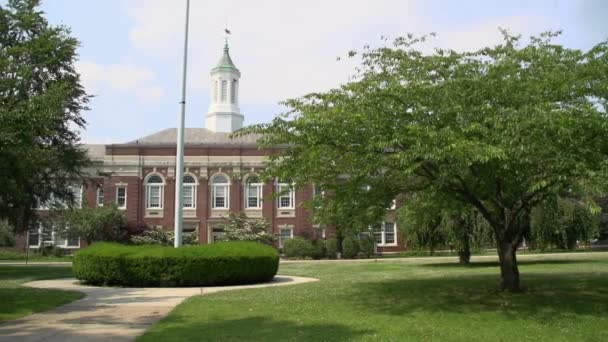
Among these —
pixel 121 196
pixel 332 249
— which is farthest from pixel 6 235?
pixel 332 249

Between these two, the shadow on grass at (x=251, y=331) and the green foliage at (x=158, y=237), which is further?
the green foliage at (x=158, y=237)

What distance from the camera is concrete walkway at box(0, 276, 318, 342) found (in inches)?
400

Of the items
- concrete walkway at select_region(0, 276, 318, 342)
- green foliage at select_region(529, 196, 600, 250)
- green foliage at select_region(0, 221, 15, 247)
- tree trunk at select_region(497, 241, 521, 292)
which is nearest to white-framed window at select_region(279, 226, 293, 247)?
green foliage at select_region(0, 221, 15, 247)

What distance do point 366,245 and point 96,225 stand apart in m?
21.3

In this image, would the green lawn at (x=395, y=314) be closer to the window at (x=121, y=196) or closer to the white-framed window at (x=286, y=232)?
the white-framed window at (x=286, y=232)

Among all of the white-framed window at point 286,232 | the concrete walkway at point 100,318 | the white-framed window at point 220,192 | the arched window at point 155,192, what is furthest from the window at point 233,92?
the concrete walkway at point 100,318

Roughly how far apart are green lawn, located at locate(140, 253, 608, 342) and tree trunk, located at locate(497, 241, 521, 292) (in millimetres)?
458

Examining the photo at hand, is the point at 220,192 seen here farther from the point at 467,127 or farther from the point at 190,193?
the point at 467,127

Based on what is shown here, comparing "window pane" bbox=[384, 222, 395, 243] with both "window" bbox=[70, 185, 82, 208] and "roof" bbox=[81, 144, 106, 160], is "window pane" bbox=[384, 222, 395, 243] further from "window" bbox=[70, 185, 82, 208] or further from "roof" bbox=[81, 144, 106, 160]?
"roof" bbox=[81, 144, 106, 160]

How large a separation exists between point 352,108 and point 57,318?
290 inches

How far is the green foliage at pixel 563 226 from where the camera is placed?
29469 mm

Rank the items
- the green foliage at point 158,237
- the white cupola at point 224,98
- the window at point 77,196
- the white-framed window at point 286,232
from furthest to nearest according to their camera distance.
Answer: the white cupola at point 224,98
the white-framed window at point 286,232
the green foliage at point 158,237
the window at point 77,196

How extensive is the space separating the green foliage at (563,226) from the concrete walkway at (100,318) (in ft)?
61.0

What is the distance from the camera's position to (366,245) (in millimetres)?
48250
